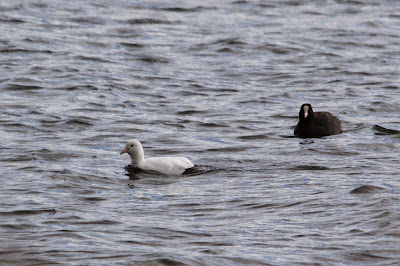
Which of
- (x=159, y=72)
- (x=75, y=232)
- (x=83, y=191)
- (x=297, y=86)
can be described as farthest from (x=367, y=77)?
(x=75, y=232)

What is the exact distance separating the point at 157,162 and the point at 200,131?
3.08 meters

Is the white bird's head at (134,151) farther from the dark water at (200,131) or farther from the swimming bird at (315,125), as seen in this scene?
the swimming bird at (315,125)

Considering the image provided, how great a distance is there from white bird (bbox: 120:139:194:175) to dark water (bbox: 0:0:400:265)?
18 cm

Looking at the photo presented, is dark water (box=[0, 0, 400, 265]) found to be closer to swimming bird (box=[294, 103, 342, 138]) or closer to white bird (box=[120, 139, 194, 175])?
white bird (box=[120, 139, 194, 175])

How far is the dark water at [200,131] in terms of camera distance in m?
9.12

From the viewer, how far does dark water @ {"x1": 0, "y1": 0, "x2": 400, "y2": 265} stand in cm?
912

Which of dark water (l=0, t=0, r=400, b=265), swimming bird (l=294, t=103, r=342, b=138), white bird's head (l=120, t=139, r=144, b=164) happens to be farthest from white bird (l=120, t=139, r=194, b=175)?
swimming bird (l=294, t=103, r=342, b=138)

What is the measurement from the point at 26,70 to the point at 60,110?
3.90 m

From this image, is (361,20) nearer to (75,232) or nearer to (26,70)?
(26,70)

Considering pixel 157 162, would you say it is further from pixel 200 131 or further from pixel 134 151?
pixel 200 131

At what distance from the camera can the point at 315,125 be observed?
15.6 metres

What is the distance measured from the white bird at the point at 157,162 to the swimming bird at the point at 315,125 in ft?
11.6

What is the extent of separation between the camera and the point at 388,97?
61.6 ft

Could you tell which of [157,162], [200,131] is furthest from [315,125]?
[157,162]
